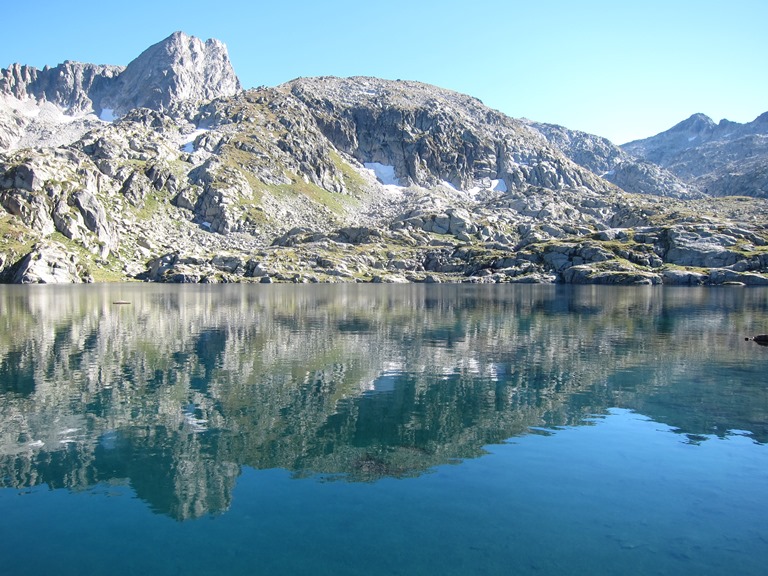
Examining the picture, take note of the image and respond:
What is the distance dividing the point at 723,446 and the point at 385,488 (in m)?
18.0

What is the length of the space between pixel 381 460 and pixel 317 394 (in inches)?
487

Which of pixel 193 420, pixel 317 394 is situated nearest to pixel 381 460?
pixel 193 420

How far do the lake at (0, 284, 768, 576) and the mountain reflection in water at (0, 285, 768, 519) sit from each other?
201 mm

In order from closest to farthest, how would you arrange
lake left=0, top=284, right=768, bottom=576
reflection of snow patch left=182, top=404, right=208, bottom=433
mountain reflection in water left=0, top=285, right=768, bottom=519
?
lake left=0, top=284, right=768, bottom=576 → mountain reflection in water left=0, top=285, right=768, bottom=519 → reflection of snow patch left=182, top=404, right=208, bottom=433

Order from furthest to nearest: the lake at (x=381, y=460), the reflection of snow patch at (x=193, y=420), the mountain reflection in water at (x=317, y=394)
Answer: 1. the reflection of snow patch at (x=193, y=420)
2. the mountain reflection in water at (x=317, y=394)
3. the lake at (x=381, y=460)

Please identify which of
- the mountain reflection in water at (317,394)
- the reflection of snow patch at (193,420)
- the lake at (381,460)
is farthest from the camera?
the reflection of snow patch at (193,420)

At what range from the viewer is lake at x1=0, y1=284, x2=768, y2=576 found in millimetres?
16375

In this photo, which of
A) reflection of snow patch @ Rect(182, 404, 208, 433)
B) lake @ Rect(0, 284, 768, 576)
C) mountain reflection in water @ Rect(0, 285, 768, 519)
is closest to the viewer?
lake @ Rect(0, 284, 768, 576)

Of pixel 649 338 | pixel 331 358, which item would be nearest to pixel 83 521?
pixel 331 358

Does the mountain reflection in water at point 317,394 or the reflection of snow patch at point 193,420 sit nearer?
the mountain reflection in water at point 317,394

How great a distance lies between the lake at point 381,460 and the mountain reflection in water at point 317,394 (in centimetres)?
20

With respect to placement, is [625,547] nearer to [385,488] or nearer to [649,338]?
[385,488]

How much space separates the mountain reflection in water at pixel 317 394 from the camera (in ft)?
78.5

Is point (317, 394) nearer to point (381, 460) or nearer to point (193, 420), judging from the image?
point (193, 420)
